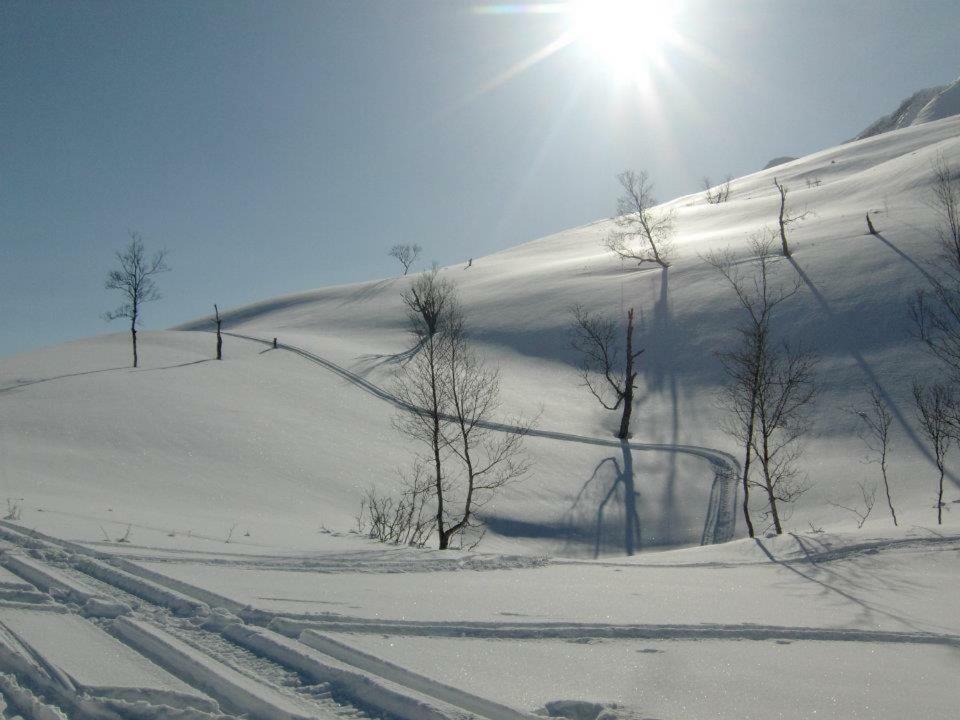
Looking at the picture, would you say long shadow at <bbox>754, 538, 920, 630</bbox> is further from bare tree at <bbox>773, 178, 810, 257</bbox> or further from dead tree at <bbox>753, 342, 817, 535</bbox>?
bare tree at <bbox>773, 178, 810, 257</bbox>

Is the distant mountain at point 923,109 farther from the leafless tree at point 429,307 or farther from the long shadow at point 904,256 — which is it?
the leafless tree at point 429,307

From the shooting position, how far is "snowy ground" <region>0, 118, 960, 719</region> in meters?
4.41

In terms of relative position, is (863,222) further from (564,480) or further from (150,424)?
(150,424)

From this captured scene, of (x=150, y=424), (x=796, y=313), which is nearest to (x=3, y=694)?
(x=150, y=424)

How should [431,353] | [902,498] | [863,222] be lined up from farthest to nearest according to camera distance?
[863,222]
[902,498]
[431,353]

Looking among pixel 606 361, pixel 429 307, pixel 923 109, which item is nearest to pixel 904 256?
pixel 606 361

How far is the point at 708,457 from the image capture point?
29.2m

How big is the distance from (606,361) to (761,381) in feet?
58.7

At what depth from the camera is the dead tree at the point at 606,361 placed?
33.6 metres

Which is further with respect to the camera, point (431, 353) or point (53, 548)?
point (431, 353)

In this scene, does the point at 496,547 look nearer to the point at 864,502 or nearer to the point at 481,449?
the point at 481,449

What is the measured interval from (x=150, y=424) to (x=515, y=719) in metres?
23.5

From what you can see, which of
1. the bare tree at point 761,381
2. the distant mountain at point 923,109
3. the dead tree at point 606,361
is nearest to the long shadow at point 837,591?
the bare tree at point 761,381

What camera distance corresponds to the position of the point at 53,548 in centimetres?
777
